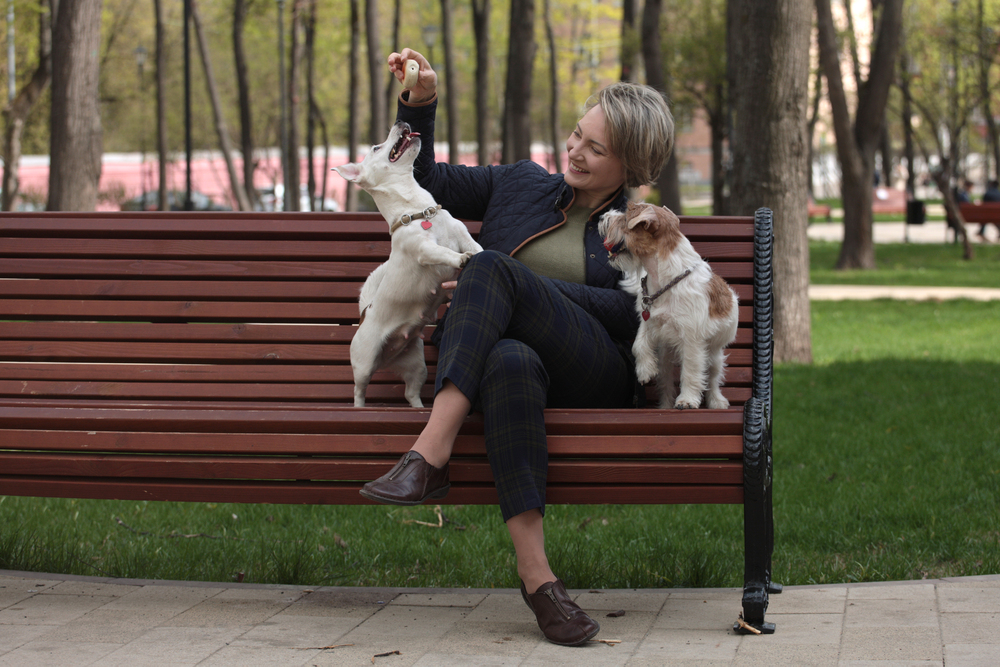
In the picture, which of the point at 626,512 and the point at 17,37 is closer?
the point at 626,512

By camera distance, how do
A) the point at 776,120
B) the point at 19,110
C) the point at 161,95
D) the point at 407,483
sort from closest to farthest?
the point at 407,483 → the point at 776,120 → the point at 19,110 → the point at 161,95

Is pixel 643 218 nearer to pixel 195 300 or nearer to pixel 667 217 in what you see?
pixel 667 217

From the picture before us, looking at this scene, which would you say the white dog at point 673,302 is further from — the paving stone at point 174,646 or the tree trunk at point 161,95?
the tree trunk at point 161,95

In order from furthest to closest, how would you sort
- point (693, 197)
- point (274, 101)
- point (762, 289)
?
point (693, 197) → point (274, 101) → point (762, 289)

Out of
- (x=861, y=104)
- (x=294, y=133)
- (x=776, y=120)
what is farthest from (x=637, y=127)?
(x=294, y=133)

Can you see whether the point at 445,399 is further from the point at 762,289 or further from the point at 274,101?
the point at 274,101

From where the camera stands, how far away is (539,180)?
3.82 meters

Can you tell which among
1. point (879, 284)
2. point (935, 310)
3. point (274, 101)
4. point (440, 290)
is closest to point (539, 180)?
point (440, 290)

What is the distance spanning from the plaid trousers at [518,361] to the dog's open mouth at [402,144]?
0.49m

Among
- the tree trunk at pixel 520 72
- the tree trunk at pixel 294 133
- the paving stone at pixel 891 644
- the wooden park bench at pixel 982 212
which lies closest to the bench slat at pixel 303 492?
the paving stone at pixel 891 644

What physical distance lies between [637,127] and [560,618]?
5.48 ft

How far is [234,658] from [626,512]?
7.94 feet

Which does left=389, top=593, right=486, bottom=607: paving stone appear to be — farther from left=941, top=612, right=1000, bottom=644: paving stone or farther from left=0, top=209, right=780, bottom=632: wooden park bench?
left=941, top=612, right=1000, bottom=644: paving stone

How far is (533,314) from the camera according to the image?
3.20 m
